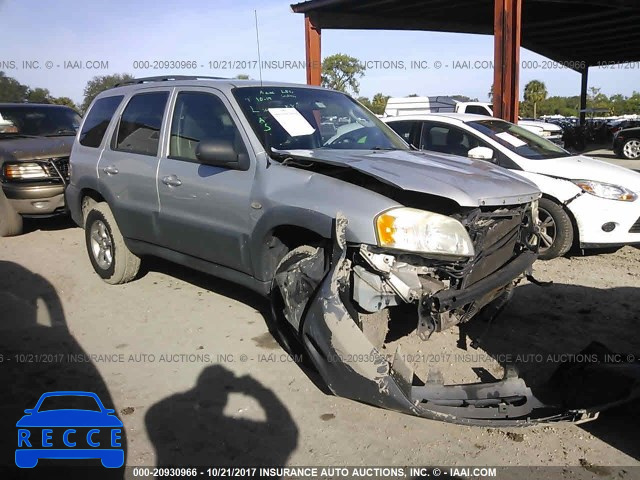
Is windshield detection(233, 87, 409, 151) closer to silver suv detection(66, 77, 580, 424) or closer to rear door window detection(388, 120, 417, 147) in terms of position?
silver suv detection(66, 77, 580, 424)

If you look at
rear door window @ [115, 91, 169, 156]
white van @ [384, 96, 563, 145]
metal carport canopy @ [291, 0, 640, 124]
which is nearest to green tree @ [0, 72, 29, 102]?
metal carport canopy @ [291, 0, 640, 124]

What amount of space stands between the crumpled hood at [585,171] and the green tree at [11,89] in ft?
50.2

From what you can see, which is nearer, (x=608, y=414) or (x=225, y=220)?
(x=608, y=414)

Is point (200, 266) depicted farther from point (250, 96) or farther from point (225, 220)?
point (250, 96)

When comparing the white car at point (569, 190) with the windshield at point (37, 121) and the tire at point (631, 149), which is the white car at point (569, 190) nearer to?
the windshield at point (37, 121)

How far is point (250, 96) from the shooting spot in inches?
165

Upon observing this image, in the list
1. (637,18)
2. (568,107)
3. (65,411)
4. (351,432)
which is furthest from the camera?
(568,107)

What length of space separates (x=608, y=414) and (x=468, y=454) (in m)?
0.90

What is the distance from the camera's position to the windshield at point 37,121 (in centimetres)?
849

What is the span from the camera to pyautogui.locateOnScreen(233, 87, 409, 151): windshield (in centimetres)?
397

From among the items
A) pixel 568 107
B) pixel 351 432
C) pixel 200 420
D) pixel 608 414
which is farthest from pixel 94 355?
pixel 568 107

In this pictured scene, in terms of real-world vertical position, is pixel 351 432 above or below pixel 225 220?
below

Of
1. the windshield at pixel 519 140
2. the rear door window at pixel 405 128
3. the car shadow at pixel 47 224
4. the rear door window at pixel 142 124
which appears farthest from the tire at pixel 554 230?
the car shadow at pixel 47 224

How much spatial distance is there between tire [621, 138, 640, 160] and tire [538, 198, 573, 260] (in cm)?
1380
